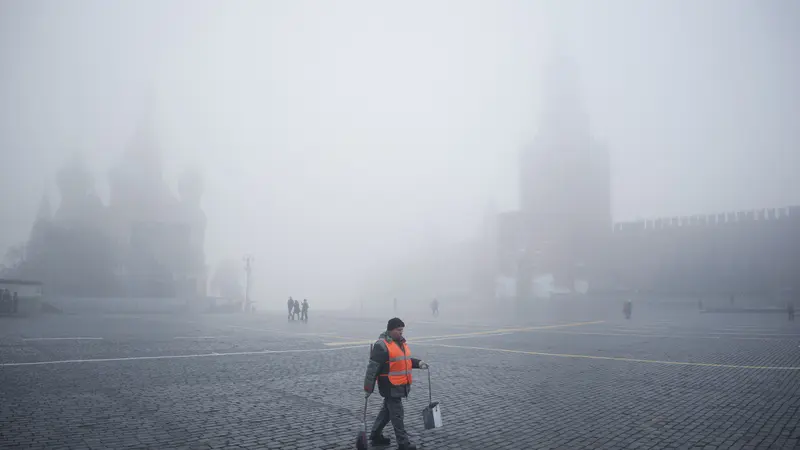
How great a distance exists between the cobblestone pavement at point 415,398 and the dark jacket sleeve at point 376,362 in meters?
0.87

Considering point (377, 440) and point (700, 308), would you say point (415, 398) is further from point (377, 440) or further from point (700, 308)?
point (700, 308)

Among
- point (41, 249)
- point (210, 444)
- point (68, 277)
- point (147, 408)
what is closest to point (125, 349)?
point (147, 408)

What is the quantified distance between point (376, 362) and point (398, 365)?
251 millimetres

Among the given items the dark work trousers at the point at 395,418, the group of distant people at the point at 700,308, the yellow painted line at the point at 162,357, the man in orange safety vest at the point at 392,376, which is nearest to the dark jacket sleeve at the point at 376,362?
the man in orange safety vest at the point at 392,376

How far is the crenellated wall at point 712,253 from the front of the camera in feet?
165

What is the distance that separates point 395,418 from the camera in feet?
18.3

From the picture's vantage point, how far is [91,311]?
153 feet

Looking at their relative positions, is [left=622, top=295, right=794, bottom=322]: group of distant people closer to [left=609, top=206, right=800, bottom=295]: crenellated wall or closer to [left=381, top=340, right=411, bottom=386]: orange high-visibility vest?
[left=609, top=206, right=800, bottom=295]: crenellated wall

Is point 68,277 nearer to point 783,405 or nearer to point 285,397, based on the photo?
point 285,397

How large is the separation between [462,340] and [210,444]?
1442 centimetres

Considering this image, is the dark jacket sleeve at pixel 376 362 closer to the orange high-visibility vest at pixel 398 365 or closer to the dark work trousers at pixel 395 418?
the orange high-visibility vest at pixel 398 365

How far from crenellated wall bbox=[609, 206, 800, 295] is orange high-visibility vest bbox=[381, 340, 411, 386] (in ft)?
169

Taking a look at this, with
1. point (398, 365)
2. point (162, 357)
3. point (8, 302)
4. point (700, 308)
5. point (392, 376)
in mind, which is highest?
point (398, 365)

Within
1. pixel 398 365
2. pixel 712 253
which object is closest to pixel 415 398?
pixel 398 365
